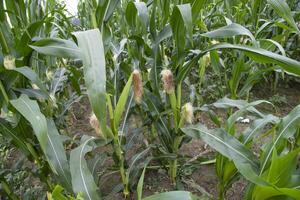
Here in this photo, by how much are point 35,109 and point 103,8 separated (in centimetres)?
42

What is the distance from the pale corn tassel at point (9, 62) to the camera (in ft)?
3.17

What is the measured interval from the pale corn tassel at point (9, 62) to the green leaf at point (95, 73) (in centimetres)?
37

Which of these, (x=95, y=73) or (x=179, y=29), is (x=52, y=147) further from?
(x=179, y=29)

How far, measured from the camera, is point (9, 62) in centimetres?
98

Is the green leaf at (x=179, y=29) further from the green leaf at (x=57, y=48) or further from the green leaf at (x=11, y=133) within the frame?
the green leaf at (x=11, y=133)

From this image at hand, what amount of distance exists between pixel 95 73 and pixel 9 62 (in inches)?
18.1

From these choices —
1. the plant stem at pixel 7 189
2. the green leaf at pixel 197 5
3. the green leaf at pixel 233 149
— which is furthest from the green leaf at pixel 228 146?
the plant stem at pixel 7 189

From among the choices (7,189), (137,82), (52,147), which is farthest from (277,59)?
(7,189)

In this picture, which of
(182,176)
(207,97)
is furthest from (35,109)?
(207,97)

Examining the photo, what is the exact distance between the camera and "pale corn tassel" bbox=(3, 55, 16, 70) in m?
0.97

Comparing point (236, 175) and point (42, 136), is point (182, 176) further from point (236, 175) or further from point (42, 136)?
point (42, 136)

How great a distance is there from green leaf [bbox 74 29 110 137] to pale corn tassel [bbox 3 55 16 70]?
1.21ft

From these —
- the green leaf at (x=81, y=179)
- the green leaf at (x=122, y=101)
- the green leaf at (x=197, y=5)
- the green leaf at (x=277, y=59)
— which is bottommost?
the green leaf at (x=81, y=179)

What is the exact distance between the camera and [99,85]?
0.67m
